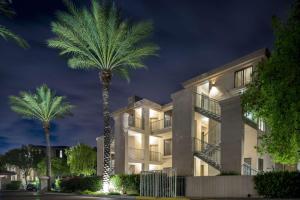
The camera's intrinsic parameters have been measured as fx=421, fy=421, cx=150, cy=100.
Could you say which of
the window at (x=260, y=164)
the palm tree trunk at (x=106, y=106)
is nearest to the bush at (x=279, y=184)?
the window at (x=260, y=164)

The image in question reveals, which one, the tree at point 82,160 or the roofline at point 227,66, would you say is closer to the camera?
the roofline at point 227,66

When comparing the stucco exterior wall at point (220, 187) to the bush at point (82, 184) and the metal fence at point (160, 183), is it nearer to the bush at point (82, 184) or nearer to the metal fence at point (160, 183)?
the metal fence at point (160, 183)

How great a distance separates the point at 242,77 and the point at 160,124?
46.1ft

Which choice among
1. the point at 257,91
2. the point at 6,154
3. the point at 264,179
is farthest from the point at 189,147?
the point at 6,154

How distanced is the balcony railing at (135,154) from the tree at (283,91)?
2472 cm

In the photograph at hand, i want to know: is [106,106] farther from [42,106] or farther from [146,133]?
[42,106]

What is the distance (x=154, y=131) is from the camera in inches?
1761

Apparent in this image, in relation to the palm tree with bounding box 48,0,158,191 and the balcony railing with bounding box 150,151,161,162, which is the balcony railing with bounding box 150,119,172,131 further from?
the palm tree with bounding box 48,0,158,191

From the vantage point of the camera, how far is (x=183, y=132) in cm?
3359

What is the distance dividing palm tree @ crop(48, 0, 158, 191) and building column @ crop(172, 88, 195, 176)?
4975 millimetres

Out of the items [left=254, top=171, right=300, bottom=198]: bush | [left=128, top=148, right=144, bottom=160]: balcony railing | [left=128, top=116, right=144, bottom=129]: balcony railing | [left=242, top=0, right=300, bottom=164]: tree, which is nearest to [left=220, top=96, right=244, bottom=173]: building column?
[left=254, top=171, right=300, bottom=198]: bush

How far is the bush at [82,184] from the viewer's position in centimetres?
3819

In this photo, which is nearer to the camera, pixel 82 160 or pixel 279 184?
pixel 279 184

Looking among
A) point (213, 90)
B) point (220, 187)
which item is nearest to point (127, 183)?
point (220, 187)
